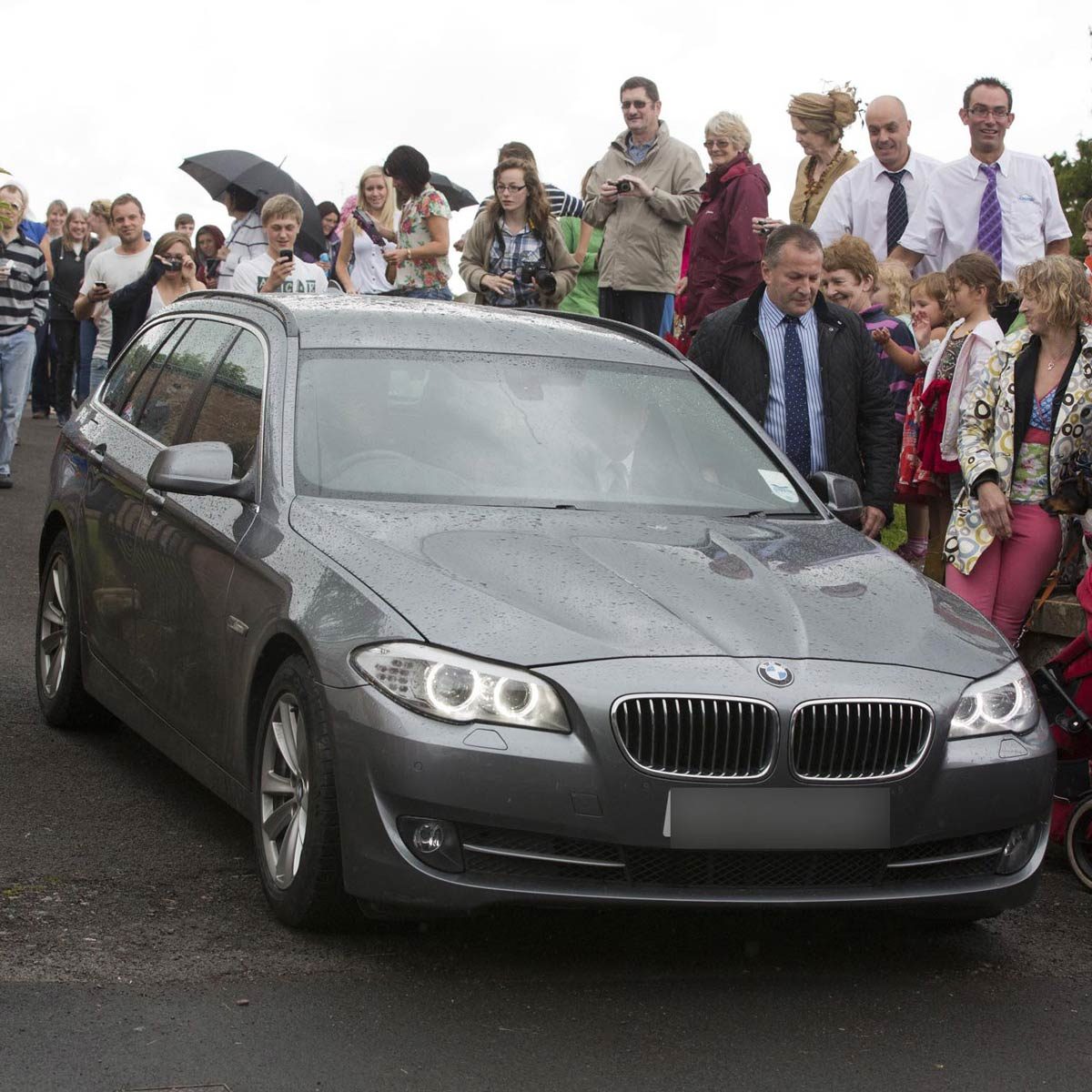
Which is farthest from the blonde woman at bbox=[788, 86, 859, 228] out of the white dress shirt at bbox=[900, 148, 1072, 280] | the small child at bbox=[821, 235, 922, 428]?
the small child at bbox=[821, 235, 922, 428]

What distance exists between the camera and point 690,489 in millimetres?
5965

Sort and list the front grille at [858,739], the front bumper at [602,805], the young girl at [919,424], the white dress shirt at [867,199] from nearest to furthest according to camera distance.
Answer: the front bumper at [602,805]
the front grille at [858,739]
the young girl at [919,424]
the white dress shirt at [867,199]

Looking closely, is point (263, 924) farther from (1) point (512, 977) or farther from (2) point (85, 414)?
(2) point (85, 414)

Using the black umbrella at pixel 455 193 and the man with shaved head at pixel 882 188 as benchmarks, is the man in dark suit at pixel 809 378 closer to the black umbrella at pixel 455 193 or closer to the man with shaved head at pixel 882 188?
the man with shaved head at pixel 882 188

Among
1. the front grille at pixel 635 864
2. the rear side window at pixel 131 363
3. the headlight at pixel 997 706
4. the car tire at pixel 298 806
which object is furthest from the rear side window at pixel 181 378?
the headlight at pixel 997 706

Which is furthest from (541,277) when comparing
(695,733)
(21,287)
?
(695,733)

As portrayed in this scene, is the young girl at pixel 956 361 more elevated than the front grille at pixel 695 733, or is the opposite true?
the young girl at pixel 956 361

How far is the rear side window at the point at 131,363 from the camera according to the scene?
7.35 m

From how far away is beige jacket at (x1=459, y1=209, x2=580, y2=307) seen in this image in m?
12.1

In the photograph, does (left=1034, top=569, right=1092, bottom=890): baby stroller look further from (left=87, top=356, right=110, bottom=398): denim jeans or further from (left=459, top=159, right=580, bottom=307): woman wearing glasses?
(left=87, top=356, right=110, bottom=398): denim jeans

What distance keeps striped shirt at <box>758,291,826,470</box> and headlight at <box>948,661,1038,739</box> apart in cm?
283

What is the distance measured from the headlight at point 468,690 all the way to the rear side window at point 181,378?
2.32 metres

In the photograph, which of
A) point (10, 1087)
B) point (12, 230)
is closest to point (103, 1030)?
point (10, 1087)

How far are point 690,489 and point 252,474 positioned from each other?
4.43 ft
